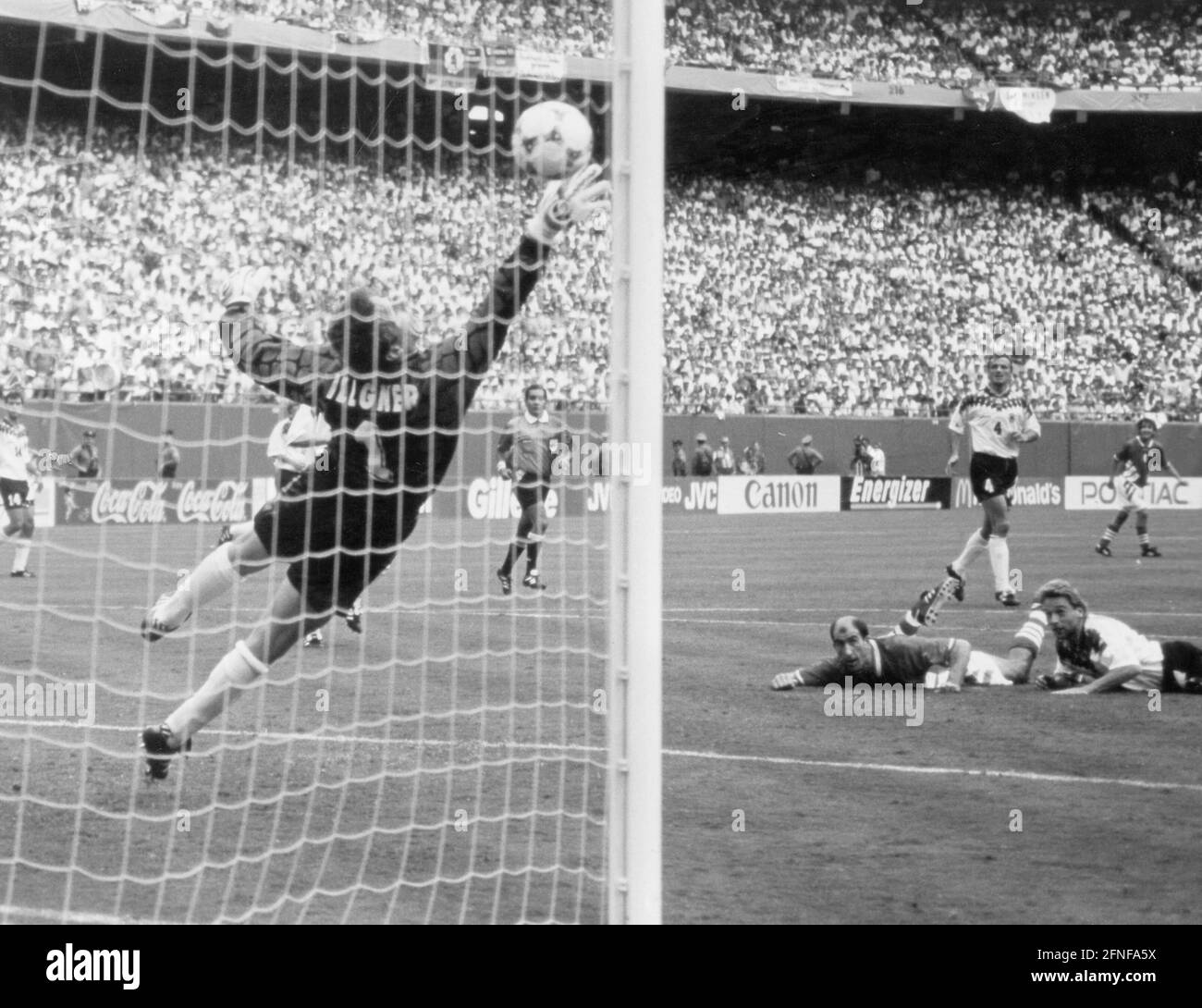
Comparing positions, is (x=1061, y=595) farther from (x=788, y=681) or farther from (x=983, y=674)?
(x=788, y=681)

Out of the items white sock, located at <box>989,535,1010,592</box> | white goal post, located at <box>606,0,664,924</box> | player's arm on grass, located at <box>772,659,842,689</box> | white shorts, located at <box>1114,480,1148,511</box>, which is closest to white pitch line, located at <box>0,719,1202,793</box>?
player's arm on grass, located at <box>772,659,842,689</box>

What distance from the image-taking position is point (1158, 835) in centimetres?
612

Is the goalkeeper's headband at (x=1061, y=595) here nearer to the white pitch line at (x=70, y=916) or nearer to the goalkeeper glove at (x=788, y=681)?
the goalkeeper glove at (x=788, y=681)

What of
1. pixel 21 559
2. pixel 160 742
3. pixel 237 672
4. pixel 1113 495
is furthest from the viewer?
pixel 1113 495

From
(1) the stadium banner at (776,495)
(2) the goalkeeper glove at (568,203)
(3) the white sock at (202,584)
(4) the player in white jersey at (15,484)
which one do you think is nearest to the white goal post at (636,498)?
(2) the goalkeeper glove at (568,203)

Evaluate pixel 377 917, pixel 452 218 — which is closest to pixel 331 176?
pixel 452 218

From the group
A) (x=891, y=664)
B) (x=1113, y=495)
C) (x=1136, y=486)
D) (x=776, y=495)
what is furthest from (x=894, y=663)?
(x=1113, y=495)

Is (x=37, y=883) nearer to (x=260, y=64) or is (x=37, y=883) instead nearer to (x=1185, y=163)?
(x=260, y=64)

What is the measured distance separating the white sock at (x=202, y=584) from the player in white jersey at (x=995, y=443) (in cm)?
792

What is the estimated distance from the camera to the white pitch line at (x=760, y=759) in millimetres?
7035

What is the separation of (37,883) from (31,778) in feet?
5.28

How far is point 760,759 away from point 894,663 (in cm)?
172

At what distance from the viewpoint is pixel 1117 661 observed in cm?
905

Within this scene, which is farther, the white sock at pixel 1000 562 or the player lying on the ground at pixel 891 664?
the white sock at pixel 1000 562
